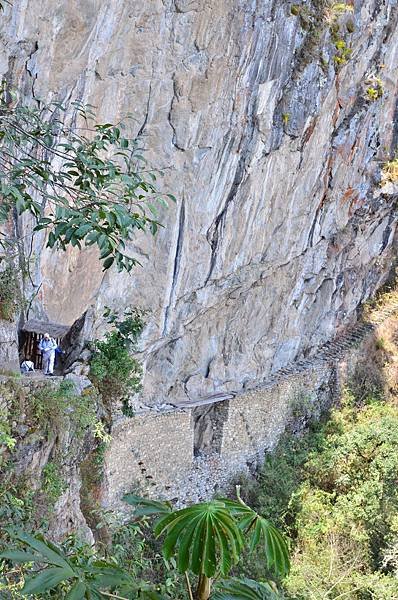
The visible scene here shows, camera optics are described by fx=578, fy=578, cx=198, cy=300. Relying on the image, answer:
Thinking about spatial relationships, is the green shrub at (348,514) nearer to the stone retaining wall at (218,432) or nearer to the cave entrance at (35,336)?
the stone retaining wall at (218,432)

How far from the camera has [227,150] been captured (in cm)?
1004

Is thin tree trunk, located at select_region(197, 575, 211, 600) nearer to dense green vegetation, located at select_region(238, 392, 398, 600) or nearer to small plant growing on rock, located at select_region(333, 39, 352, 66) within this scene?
dense green vegetation, located at select_region(238, 392, 398, 600)

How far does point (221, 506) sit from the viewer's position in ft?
5.74

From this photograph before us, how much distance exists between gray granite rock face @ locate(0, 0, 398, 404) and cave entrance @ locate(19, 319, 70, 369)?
19.6 inches

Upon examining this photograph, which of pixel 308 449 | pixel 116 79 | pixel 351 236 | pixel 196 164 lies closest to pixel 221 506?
pixel 116 79

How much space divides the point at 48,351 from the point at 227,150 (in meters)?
4.59

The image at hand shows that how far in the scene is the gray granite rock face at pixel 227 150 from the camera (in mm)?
8016

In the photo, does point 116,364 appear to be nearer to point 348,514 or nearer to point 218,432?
point 218,432

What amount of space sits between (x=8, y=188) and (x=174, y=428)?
336 inches

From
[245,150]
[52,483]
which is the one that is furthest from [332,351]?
[52,483]

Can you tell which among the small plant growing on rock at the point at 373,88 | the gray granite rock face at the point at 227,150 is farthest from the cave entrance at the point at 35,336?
the small plant growing on rock at the point at 373,88

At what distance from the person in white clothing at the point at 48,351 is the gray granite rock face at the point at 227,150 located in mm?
874

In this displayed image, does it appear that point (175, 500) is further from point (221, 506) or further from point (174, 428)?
point (221, 506)

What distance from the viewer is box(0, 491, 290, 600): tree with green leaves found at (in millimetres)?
1651
